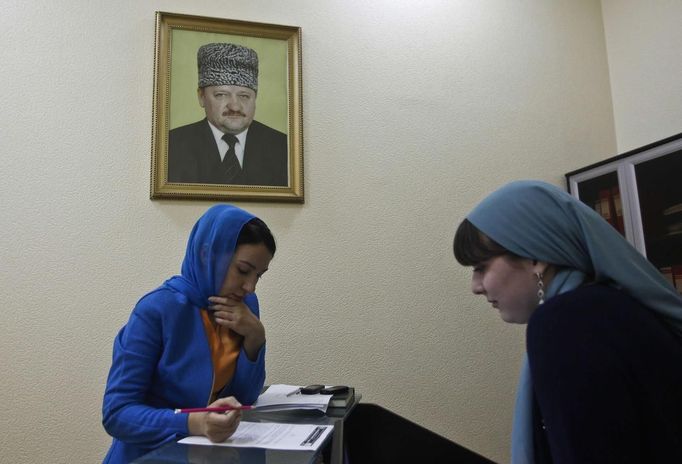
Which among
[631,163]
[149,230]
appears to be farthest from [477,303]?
[149,230]

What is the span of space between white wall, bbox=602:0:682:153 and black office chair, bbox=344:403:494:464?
1.73m

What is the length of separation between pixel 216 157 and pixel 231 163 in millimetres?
66

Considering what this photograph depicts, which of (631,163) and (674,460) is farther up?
(631,163)

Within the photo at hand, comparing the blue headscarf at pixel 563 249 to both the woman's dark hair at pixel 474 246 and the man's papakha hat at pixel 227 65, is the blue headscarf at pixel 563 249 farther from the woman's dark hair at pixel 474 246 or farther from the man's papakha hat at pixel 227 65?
the man's papakha hat at pixel 227 65

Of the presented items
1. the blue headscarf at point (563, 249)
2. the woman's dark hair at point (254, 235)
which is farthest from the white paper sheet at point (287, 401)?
the blue headscarf at point (563, 249)

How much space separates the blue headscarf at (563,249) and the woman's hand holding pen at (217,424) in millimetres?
538

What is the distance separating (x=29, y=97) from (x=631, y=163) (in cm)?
249

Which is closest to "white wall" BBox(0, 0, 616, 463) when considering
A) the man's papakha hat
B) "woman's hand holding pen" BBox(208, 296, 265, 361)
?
the man's papakha hat

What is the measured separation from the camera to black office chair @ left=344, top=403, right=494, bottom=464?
144 centimetres

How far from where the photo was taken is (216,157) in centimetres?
194

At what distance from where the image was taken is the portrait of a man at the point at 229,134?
192cm

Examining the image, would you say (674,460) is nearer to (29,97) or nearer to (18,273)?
(18,273)

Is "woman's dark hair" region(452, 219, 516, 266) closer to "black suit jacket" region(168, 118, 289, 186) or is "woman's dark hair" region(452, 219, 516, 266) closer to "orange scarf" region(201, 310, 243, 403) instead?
"orange scarf" region(201, 310, 243, 403)

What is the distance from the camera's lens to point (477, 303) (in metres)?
2.11
